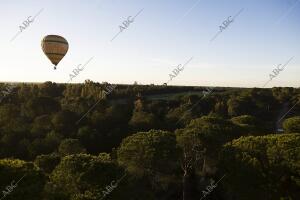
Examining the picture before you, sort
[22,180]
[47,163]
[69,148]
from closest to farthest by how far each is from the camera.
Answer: [22,180], [47,163], [69,148]

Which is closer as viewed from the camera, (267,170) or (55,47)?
(267,170)

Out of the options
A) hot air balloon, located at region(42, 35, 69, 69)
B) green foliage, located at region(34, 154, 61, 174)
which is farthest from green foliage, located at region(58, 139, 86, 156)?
hot air balloon, located at region(42, 35, 69, 69)

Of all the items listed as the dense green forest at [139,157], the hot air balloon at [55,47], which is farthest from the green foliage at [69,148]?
the hot air balloon at [55,47]

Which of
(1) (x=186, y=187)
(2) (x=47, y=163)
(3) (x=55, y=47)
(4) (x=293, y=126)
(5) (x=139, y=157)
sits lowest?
(1) (x=186, y=187)

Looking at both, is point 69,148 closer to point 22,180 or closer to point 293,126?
point 22,180

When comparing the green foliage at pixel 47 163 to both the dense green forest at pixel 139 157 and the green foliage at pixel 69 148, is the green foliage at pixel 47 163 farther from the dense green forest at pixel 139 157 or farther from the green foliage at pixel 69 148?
the green foliage at pixel 69 148

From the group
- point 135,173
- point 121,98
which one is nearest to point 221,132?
point 135,173

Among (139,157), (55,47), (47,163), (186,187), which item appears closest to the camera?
(139,157)

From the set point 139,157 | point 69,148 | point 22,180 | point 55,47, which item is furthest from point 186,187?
point 22,180
